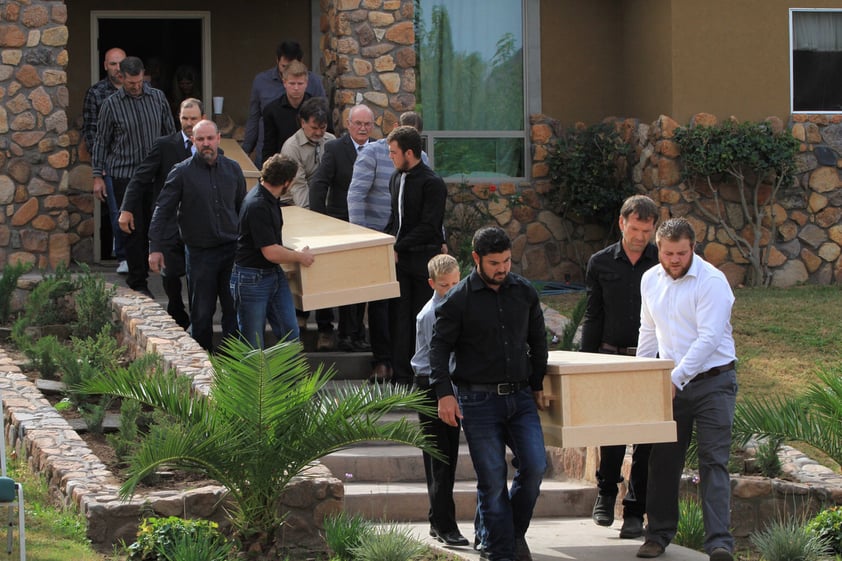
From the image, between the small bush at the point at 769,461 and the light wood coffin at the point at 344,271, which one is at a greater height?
the light wood coffin at the point at 344,271

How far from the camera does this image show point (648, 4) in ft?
46.3

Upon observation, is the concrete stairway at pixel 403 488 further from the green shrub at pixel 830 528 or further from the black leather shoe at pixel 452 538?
the green shrub at pixel 830 528

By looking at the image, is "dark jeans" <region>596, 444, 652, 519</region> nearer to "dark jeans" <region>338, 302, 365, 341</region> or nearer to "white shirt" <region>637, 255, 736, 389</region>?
"white shirt" <region>637, 255, 736, 389</region>

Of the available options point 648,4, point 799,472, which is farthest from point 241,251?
point 648,4

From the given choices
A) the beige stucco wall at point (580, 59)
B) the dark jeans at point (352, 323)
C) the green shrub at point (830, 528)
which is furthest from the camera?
the beige stucco wall at point (580, 59)

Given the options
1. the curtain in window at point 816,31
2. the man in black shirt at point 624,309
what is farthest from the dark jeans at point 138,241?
the curtain in window at point 816,31

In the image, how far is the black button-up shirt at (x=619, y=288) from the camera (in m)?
7.25

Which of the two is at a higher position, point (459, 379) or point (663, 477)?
point (459, 379)

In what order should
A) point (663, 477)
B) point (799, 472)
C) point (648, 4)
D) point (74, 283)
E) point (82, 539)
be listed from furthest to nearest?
point (648, 4) → point (74, 283) → point (799, 472) → point (663, 477) → point (82, 539)

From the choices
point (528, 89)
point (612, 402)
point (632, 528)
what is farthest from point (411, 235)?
point (528, 89)

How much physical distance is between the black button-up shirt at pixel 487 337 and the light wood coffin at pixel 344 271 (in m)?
1.91

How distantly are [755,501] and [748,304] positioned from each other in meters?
4.95

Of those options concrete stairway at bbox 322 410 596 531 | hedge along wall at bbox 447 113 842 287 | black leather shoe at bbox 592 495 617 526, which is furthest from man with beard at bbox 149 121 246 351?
hedge along wall at bbox 447 113 842 287

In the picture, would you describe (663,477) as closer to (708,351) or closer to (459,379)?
(708,351)
